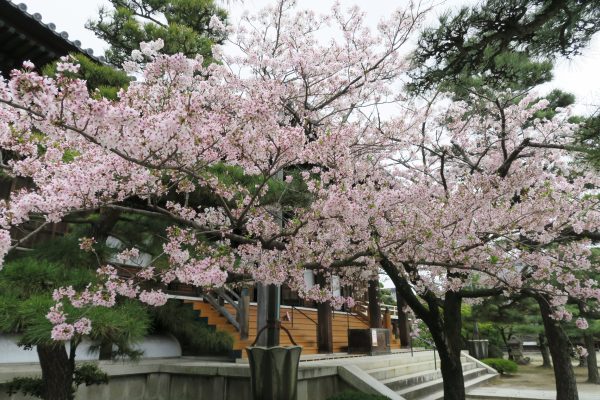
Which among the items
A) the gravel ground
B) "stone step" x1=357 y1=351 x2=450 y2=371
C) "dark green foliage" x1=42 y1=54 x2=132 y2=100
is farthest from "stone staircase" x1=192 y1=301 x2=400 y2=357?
"dark green foliage" x1=42 y1=54 x2=132 y2=100

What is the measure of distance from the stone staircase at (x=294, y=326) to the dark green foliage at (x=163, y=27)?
665cm

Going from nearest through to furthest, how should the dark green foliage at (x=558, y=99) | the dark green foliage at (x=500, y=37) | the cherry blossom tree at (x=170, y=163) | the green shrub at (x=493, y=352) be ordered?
1. the cherry blossom tree at (x=170, y=163)
2. the dark green foliage at (x=500, y=37)
3. the dark green foliage at (x=558, y=99)
4. the green shrub at (x=493, y=352)

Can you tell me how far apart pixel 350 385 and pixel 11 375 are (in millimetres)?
6272

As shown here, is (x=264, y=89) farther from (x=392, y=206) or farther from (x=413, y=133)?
(x=413, y=133)

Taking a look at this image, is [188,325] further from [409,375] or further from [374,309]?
[374,309]

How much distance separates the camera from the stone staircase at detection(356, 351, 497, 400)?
10.4 m

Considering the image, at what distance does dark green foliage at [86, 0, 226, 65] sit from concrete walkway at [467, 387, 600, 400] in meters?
13.1

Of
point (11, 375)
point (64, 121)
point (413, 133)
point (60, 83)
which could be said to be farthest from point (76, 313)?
point (413, 133)

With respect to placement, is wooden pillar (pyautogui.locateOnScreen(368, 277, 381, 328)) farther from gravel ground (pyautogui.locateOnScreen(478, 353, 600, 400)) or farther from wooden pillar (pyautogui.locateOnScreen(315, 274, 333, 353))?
gravel ground (pyautogui.locateOnScreen(478, 353, 600, 400))

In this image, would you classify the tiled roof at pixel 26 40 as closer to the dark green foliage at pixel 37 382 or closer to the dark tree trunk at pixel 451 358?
the dark green foliage at pixel 37 382

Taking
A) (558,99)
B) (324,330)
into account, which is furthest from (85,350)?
A: (558,99)

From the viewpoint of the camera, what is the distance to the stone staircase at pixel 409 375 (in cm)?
1035

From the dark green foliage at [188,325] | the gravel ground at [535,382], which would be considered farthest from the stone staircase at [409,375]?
the dark green foliage at [188,325]

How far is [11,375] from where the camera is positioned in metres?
6.46
